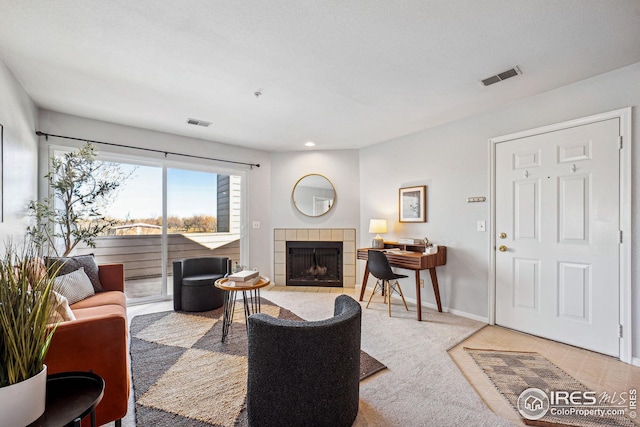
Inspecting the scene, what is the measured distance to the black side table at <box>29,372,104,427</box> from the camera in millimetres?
956

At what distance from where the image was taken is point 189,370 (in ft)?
6.97

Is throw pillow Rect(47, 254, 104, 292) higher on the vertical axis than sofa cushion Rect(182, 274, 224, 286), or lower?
higher

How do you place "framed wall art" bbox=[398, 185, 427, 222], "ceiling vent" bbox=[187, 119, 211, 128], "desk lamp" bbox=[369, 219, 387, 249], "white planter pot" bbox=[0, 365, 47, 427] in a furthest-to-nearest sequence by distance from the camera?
"desk lamp" bbox=[369, 219, 387, 249] → "framed wall art" bbox=[398, 185, 427, 222] → "ceiling vent" bbox=[187, 119, 211, 128] → "white planter pot" bbox=[0, 365, 47, 427]

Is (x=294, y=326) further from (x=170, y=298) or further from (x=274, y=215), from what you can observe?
(x=274, y=215)

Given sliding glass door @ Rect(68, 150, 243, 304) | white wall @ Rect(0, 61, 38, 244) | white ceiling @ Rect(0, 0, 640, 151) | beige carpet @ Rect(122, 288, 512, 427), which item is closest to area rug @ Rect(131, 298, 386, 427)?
beige carpet @ Rect(122, 288, 512, 427)

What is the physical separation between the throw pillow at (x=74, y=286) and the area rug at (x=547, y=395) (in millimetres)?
3428

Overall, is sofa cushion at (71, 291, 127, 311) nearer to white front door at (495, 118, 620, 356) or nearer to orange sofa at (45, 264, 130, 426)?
orange sofa at (45, 264, 130, 426)

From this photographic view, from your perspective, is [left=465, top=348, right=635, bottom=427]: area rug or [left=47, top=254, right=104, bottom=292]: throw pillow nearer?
[left=465, top=348, right=635, bottom=427]: area rug

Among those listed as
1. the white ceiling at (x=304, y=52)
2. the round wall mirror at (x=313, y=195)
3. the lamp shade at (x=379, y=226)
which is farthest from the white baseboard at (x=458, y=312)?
the white ceiling at (x=304, y=52)

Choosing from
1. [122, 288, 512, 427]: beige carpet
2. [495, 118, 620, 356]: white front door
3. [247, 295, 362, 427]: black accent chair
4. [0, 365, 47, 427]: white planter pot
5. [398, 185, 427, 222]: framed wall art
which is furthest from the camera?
[398, 185, 427, 222]: framed wall art

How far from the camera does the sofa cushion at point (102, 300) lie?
2336 mm

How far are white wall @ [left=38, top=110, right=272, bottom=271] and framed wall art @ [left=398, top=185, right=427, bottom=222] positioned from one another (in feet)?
7.71

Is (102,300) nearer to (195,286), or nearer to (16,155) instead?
(195,286)

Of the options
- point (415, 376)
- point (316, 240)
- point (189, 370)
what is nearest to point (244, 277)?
point (189, 370)
